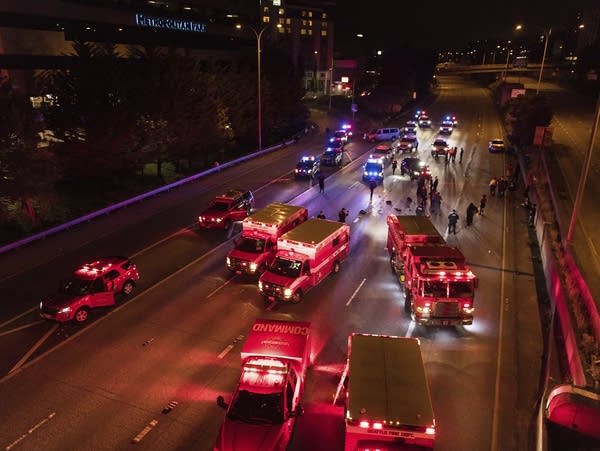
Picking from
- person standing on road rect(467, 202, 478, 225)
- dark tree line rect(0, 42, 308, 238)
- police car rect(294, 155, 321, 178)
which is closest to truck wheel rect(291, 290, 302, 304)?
person standing on road rect(467, 202, 478, 225)

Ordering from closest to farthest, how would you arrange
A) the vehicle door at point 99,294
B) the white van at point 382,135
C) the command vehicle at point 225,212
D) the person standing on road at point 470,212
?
the vehicle door at point 99,294 < the command vehicle at point 225,212 < the person standing on road at point 470,212 < the white van at point 382,135

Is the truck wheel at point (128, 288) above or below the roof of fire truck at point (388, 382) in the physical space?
below

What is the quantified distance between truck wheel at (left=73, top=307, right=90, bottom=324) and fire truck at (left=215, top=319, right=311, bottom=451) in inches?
337

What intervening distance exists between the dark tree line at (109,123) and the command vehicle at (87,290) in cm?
1098

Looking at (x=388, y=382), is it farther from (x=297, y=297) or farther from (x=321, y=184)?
(x=321, y=184)

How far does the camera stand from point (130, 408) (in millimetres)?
14578

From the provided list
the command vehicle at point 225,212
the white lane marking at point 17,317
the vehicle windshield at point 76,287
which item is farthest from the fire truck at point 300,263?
the white lane marking at point 17,317

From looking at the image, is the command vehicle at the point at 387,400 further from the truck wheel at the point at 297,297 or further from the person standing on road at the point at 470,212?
the person standing on road at the point at 470,212

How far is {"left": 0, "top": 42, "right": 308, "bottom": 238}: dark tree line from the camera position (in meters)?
27.4

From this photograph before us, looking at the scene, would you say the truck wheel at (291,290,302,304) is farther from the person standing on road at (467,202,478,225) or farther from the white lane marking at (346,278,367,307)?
the person standing on road at (467,202,478,225)

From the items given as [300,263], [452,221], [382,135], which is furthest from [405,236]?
[382,135]

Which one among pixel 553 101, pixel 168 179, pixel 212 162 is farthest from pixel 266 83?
pixel 553 101

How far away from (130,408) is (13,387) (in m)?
4.41

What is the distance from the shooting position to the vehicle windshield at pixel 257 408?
12141 millimetres
